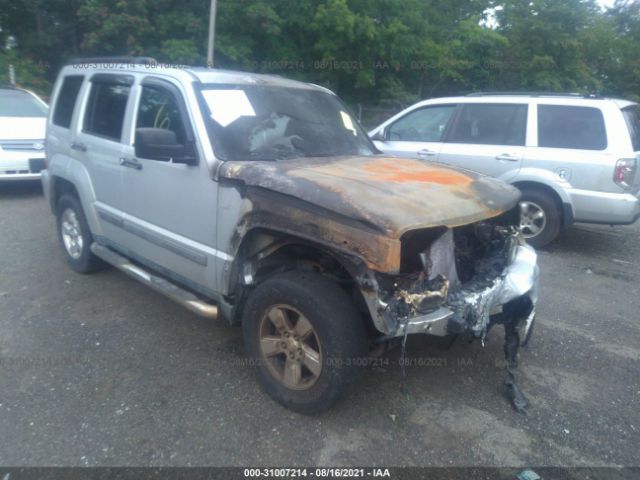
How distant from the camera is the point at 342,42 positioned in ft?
55.2

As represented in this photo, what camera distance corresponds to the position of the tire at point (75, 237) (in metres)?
4.85

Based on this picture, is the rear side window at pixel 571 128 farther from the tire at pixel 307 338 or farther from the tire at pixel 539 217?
the tire at pixel 307 338

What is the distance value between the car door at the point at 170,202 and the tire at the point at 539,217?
4.32m

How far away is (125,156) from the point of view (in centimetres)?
400

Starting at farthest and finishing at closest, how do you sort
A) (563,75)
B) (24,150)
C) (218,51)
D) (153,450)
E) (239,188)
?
1. (563,75)
2. (218,51)
3. (24,150)
4. (239,188)
5. (153,450)

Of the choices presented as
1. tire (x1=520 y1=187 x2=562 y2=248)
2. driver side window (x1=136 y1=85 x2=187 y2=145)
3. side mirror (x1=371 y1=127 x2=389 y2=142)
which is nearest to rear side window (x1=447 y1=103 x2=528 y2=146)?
tire (x1=520 y1=187 x2=562 y2=248)

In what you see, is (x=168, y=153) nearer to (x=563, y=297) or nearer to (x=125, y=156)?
(x=125, y=156)

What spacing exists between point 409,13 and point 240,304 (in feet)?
56.8

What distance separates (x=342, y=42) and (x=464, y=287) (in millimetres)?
15374

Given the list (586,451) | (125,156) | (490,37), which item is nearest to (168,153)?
(125,156)

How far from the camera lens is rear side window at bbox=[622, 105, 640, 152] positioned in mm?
5973

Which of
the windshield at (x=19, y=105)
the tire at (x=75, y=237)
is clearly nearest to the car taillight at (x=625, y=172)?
the tire at (x=75, y=237)

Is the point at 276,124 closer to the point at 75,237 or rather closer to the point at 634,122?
the point at 75,237

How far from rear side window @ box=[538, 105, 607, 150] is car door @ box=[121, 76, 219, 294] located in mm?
4724
